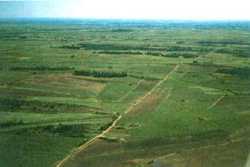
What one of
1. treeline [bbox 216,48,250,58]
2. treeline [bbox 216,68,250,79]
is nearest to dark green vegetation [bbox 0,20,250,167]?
treeline [bbox 216,68,250,79]

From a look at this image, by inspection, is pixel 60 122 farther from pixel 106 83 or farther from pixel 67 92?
pixel 106 83

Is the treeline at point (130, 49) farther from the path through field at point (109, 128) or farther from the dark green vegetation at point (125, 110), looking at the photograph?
the path through field at point (109, 128)

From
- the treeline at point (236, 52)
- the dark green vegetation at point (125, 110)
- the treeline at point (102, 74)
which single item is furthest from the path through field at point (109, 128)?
the treeline at point (236, 52)

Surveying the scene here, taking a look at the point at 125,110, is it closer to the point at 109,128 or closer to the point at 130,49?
the point at 109,128

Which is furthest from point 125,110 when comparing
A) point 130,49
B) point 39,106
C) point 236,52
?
point 130,49

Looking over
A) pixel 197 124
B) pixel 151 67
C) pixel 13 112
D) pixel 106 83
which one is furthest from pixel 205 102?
pixel 151 67

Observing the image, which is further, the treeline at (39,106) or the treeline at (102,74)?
the treeline at (102,74)

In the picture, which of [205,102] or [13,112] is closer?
[13,112]

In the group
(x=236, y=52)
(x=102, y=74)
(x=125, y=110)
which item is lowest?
(x=125, y=110)
